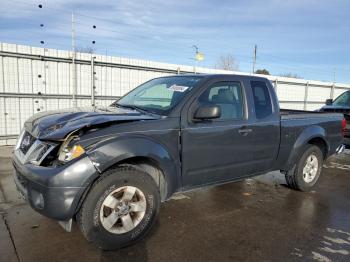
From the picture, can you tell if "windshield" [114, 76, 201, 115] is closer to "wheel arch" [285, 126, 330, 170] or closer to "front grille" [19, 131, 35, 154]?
"front grille" [19, 131, 35, 154]

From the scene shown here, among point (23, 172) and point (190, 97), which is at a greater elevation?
point (190, 97)

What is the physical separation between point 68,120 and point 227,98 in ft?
7.08

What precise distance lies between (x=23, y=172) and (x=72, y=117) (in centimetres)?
75

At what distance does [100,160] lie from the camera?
315cm

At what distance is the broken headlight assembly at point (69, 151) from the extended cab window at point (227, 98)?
1756 mm

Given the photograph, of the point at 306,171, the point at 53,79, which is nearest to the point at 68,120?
the point at 306,171

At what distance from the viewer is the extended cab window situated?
4277 millimetres

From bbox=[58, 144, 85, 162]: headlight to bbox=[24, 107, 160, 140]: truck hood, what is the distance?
12 centimetres

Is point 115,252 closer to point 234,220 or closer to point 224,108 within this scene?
point 234,220

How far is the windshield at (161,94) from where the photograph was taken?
160 inches

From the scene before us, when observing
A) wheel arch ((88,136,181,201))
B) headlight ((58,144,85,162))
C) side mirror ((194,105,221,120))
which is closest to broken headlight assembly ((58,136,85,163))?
headlight ((58,144,85,162))

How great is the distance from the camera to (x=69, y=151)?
3102mm

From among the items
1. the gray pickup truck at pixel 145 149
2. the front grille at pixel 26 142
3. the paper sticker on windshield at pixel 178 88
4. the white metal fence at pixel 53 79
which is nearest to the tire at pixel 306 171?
the gray pickup truck at pixel 145 149

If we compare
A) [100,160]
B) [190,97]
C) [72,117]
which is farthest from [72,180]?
[190,97]
